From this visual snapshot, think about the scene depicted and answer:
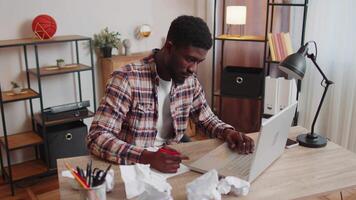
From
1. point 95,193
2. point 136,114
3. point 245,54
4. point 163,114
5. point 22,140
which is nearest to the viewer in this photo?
point 95,193

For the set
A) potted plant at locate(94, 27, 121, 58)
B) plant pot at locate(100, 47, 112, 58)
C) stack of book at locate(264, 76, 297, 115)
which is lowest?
stack of book at locate(264, 76, 297, 115)

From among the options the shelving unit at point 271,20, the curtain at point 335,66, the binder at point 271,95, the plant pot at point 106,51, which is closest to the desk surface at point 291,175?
the curtain at point 335,66

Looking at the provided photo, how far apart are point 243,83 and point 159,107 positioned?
1.74m

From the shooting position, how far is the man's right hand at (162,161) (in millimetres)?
1367

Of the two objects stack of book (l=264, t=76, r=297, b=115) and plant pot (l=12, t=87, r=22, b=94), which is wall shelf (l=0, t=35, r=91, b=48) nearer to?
plant pot (l=12, t=87, r=22, b=94)

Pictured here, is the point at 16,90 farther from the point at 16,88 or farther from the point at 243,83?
the point at 243,83

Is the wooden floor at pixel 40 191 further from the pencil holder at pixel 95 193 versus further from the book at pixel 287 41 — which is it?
the pencil holder at pixel 95 193

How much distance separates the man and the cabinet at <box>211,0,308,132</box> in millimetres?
1584

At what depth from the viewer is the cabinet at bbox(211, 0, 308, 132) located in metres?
3.35

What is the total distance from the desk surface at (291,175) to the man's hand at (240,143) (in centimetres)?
7

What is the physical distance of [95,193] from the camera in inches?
43.3

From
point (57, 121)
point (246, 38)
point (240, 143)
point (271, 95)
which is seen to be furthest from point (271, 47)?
point (57, 121)

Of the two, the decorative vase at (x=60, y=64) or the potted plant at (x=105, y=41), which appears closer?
the decorative vase at (x=60, y=64)

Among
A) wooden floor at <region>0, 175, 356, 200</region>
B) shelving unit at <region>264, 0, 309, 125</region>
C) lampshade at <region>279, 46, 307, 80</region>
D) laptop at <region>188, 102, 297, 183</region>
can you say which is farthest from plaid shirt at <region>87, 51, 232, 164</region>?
shelving unit at <region>264, 0, 309, 125</region>
